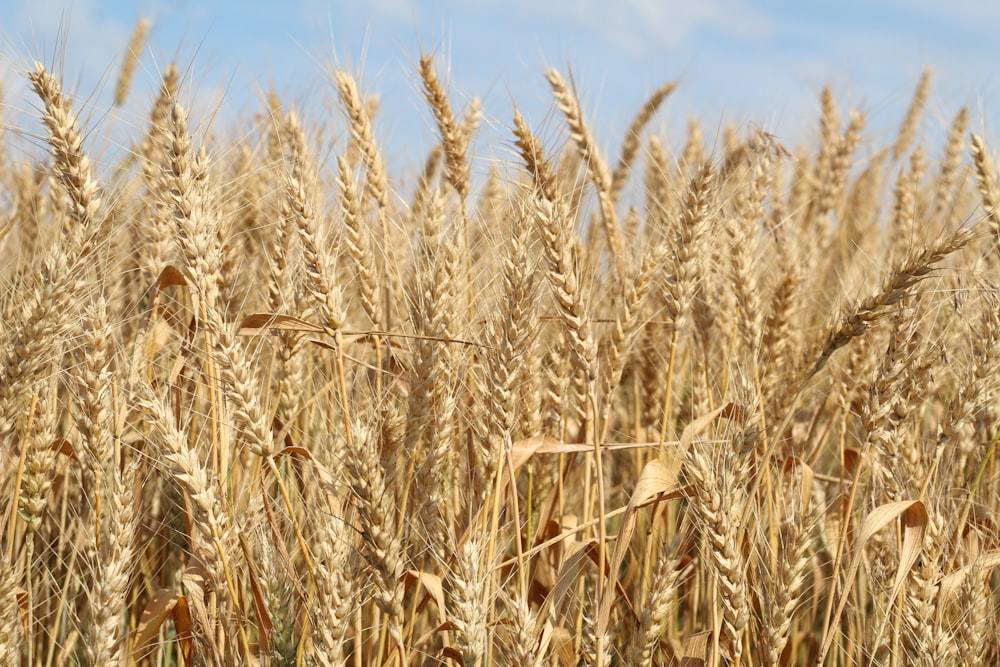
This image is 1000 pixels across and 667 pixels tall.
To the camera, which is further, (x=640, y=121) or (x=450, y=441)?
(x=640, y=121)

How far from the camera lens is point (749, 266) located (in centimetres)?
277

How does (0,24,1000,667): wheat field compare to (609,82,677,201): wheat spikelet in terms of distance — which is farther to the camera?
(609,82,677,201): wheat spikelet

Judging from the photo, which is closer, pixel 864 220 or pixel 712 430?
pixel 712 430

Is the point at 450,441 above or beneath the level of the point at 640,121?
beneath

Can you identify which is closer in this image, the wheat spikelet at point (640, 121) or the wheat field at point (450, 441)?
the wheat field at point (450, 441)

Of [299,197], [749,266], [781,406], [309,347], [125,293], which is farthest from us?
[125,293]

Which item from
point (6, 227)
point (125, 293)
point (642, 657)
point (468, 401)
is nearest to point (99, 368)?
point (6, 227)

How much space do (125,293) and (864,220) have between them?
480 cm

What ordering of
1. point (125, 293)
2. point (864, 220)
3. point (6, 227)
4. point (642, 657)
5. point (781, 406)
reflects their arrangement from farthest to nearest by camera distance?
point (864, 220)
point (125, 293)
point (6, 227)
point (781, 406)
point (642, 657)

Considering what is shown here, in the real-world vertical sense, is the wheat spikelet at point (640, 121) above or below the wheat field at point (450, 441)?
Result: above

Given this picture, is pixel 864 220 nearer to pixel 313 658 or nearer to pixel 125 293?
pixel 125 293

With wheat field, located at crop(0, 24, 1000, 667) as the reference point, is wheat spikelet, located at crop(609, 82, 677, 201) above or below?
above

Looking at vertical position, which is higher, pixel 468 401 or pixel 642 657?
pixel 468 401

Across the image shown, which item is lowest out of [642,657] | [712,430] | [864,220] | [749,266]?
[642,657]
